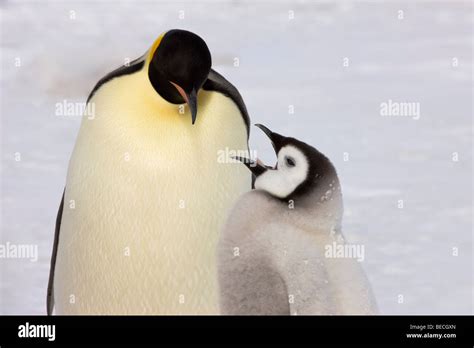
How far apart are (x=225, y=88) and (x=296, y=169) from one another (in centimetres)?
48

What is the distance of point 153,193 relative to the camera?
7.26ft

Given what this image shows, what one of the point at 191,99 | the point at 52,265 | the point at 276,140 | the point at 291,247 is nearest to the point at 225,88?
the point at 191,99

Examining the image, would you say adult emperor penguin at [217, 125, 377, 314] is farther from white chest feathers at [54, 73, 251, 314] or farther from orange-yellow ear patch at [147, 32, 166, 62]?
orange-yellow ear patch at [147, 32, 166, 62]

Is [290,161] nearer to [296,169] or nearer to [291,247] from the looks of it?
[296,169]

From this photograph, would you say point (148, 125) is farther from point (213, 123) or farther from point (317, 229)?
point (317, 229)

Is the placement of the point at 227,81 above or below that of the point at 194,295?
above

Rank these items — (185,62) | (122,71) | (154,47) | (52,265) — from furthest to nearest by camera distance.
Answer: (52,265)
(122,71)
(154,47)
(185,62)

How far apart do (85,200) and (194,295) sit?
0.37 metres

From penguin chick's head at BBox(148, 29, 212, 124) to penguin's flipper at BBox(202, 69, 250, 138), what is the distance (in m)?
0.13

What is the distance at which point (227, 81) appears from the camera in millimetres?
2352
